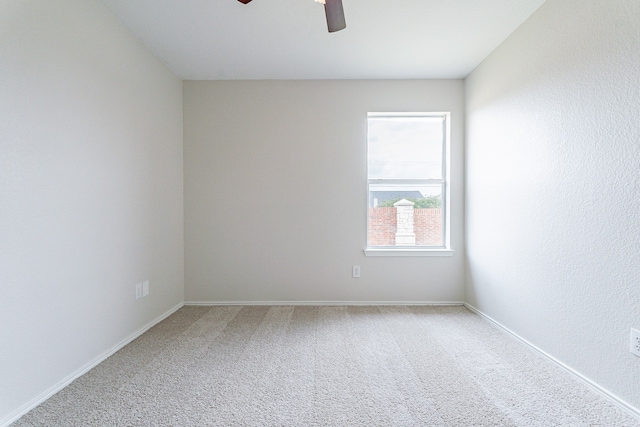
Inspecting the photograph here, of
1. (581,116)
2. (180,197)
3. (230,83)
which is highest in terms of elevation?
(230,83)

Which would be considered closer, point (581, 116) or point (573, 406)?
point (573, 406)

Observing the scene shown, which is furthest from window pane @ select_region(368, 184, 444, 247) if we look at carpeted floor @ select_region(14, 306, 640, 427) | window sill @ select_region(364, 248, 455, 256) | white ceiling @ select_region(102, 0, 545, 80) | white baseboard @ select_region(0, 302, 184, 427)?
white baseboard @ select_region(0, 302, 184, 427)

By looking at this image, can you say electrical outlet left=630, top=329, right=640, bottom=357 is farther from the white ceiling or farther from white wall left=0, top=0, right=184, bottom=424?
white wall left=0, top=0, right=184, bottom=424

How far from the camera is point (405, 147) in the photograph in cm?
355

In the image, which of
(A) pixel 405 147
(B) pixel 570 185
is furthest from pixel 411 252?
(B) pixel 570 185

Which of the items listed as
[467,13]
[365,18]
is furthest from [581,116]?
[365,18]

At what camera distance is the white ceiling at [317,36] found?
223 centimetres

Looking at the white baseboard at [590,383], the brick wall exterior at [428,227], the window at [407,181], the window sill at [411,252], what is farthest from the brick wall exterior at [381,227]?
the white baseboard at [590,383]

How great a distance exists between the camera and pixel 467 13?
2.30 m

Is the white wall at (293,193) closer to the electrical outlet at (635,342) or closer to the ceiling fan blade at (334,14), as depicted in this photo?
the ceiling fan blade at (334,14)

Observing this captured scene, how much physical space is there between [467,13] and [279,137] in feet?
6.45

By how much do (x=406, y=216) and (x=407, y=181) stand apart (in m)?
0.39

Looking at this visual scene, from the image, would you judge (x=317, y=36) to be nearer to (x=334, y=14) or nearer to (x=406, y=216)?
(x=334, y=14)

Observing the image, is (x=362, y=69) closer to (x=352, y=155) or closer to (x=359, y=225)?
(x=352, y=155)
